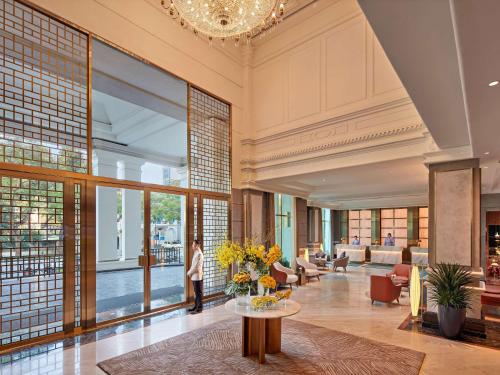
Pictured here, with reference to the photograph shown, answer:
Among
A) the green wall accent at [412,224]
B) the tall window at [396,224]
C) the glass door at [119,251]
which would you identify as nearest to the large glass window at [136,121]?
the glass door at [119,251]

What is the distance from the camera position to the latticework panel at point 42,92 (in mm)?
4691

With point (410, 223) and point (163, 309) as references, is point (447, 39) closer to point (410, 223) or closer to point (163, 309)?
point (163, 309)

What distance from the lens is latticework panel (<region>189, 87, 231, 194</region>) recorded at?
25.2 feet

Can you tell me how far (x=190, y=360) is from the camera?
4.16 m

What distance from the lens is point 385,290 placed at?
23.4ft

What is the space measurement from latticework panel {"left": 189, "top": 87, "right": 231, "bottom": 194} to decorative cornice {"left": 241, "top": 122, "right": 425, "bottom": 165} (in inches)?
30.9

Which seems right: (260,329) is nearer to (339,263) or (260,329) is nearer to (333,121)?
(333,121)

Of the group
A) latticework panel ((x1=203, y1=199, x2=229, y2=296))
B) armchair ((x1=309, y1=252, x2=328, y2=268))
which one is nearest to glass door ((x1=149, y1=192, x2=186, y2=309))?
latticework panel ((x1=203, y1=199, x2=229, y2=296))

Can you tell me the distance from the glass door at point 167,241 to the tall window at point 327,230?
11.5m

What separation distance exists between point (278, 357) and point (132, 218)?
4534 millimetres

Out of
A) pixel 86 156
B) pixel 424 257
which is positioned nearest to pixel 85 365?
pixel 86 156

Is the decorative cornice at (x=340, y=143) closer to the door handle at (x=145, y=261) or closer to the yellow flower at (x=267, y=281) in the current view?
the door handle at (x=145, y=261)

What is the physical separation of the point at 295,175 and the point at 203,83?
11.1 feet

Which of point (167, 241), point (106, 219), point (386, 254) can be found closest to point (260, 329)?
point (167, 241)
